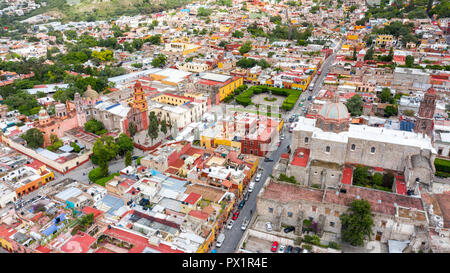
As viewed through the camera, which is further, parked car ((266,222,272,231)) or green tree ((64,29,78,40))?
green tree ((64,29,78,40))

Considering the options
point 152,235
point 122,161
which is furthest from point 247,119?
point 152,235

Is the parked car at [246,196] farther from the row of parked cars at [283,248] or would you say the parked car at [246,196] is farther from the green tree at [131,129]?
the green tree at [131,129]

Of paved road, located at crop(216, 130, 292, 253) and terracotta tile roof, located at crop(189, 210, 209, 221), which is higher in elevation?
terracotta tile roof, located at crop(189, 210, 209, 221)

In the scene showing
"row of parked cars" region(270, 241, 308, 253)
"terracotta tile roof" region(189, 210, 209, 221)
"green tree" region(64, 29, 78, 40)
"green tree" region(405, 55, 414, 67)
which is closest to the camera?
"row of parked cars" region(270, 241, 308, 253)

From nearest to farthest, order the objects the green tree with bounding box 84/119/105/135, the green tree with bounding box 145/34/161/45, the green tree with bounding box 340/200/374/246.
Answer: the green tree with bounding box 340/200/374/246 < the green tree with bounding box 84/119/105/135 < the green tree with bounding box 145/34/161/45

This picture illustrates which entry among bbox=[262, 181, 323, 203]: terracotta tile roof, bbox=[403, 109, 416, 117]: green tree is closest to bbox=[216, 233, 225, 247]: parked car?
bbox=[262, 181, 323, 203]: terracotta tile roof

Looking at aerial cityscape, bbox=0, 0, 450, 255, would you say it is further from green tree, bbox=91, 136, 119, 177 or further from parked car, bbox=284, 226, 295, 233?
parked car, bbox=284, 226, 295, 233

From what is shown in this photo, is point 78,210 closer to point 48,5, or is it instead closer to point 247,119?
point 247,119

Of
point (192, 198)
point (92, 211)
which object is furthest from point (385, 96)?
point (92, 211)
